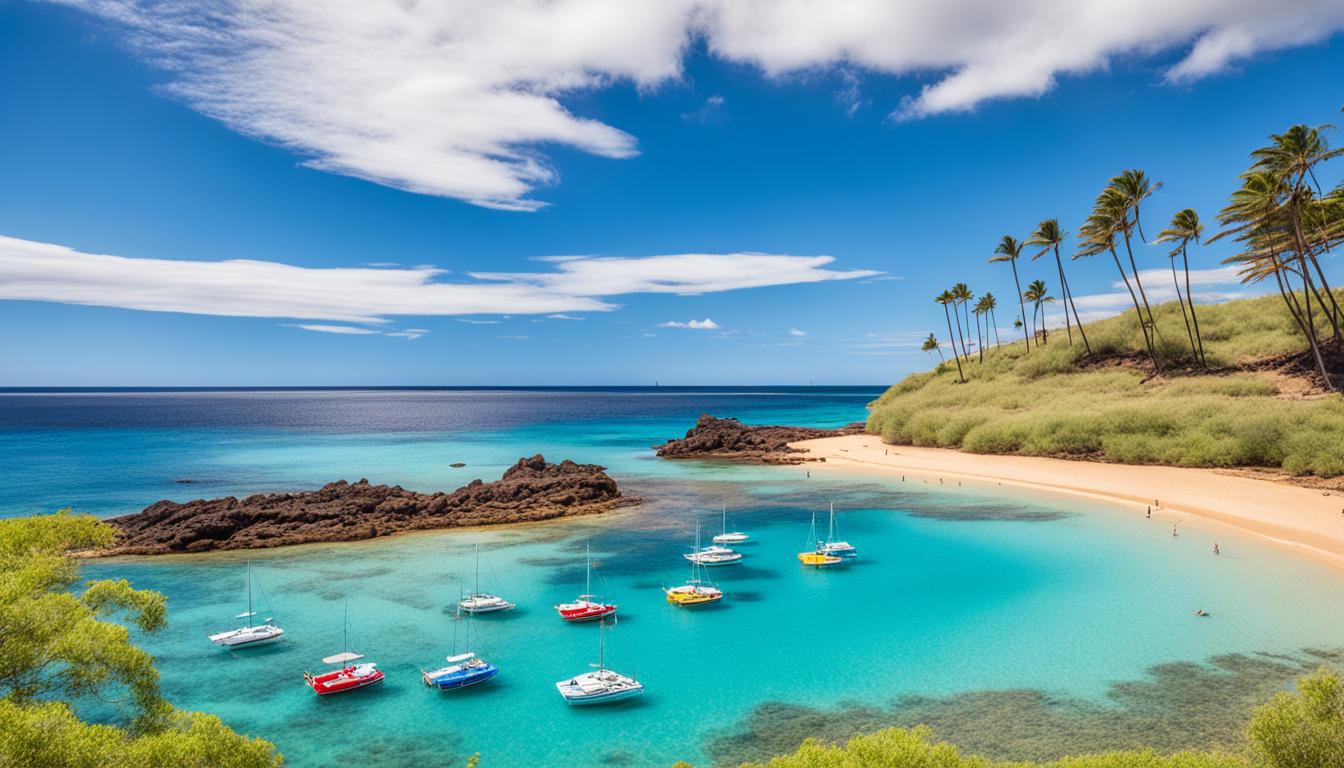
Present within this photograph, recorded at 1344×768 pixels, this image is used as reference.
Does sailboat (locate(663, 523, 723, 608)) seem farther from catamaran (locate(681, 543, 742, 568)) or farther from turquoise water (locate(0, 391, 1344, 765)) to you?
catamaran (locate(681, 543, 742, 568))

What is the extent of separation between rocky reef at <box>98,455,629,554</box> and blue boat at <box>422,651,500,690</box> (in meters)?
25.7

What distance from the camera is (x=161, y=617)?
49.2 ft

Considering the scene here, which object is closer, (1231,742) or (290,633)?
(1231,742)

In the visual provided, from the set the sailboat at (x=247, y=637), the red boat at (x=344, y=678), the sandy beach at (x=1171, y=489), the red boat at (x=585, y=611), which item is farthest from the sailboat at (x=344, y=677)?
the sandy beach at (x=1171, y=489)

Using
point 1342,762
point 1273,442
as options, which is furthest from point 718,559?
point 1273,442

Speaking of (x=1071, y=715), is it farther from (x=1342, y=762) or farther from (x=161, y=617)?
(x=161, y=617)

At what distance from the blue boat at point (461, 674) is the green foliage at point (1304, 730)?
21.0m

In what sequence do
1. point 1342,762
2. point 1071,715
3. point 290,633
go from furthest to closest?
point 290,633
point 1071,715
point 1342,762

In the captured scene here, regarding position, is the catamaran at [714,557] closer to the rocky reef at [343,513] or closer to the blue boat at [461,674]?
the blue boat at [461,674]

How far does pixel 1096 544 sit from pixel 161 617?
4354 centimetres

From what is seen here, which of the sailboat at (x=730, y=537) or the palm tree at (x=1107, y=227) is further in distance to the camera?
the palm tree at (x=1107, y=227)

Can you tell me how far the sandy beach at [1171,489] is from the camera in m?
37.2

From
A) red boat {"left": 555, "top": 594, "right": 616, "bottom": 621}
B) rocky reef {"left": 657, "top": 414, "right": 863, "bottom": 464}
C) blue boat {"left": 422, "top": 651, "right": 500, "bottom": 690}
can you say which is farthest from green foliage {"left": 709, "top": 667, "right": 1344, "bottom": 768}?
rocky reef {"left": 657, "top": 414, "right": 863, "bottom": 464}

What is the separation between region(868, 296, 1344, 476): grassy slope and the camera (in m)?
50.8
